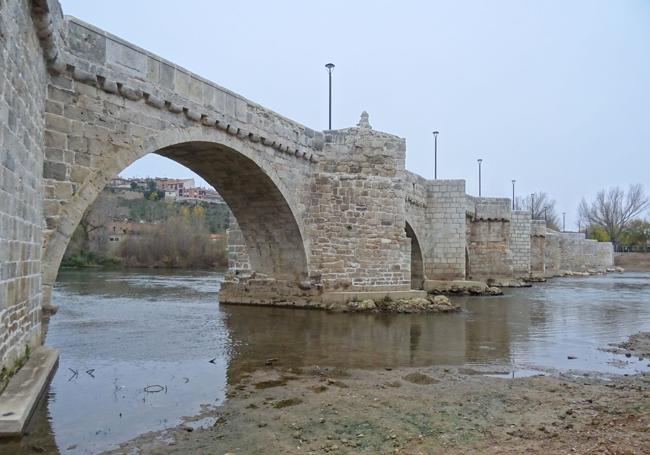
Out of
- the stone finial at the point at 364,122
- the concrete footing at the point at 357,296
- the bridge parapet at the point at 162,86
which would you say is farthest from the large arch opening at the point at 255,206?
the stone finial at the point at 364,122

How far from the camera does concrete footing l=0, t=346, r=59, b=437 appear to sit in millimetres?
Result: 4043

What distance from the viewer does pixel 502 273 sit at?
24.9 m

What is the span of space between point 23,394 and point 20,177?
190cm

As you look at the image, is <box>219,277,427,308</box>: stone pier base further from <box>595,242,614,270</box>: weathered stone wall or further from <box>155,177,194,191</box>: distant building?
<box>155,177,194,191</box>: distant building

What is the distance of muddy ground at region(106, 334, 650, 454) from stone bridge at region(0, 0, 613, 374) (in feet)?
6.77

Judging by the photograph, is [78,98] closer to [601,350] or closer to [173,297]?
[601,350]

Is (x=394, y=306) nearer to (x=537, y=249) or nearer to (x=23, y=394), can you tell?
(x=23, y=394)

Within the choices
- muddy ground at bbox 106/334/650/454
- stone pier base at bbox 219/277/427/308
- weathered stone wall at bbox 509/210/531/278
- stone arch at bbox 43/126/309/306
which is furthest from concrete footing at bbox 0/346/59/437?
weathered stone wall at bbox 509/210/531/278

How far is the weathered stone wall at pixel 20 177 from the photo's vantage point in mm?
4426

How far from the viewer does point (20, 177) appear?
5.09 meters

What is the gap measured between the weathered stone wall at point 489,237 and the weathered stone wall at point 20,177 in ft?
70.1

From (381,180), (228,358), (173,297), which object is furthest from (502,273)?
(228,358)

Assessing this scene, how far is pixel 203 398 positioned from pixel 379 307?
326 inches

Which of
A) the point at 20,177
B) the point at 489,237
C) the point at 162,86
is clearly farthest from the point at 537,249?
the point at 20,177
